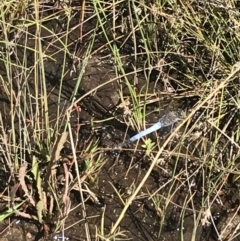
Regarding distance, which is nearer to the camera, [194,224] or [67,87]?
[194,224]

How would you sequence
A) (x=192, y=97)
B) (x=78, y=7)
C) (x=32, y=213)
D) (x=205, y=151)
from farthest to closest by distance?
1. (x=78, y=7)
2. (x=192, y=97)
3. (x=205, y=151)
4. (x=32, y=213)

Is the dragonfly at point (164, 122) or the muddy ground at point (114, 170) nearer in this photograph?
the muddy ground at point (114, 170)

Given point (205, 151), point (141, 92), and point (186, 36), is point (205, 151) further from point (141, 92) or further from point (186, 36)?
point (186, 36)

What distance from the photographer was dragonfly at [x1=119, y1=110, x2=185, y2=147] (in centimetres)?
160

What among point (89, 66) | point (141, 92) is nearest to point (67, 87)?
point (89, 66)

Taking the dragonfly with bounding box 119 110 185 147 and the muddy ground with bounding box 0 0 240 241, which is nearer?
the muddy ground with bounding box 0 0 240 241

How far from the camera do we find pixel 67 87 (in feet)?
5.56

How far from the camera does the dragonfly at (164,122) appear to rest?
5.24 ft

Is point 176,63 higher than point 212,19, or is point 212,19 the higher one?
point 212,19

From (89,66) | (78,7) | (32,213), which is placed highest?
(78,7)

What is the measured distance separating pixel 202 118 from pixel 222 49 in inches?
8.5

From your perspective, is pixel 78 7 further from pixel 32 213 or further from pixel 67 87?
pixel 32 213

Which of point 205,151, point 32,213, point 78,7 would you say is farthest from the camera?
point 78,7

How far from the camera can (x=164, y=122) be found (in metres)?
1.63
